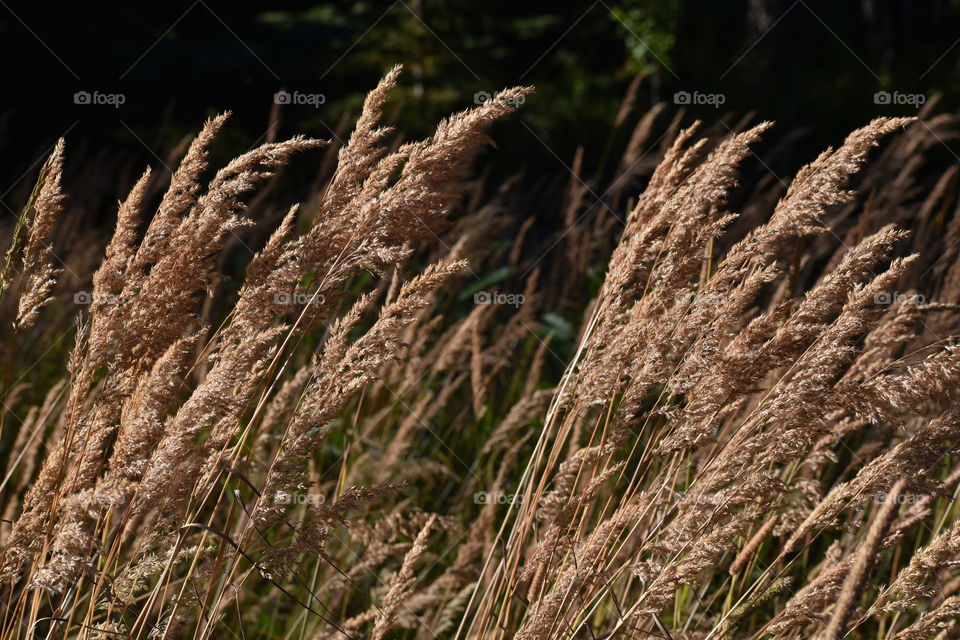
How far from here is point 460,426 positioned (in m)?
3.58

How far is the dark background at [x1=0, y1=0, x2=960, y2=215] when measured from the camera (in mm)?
10078

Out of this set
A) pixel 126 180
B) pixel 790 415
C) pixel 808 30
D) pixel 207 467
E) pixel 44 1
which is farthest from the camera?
Answer: pixel 808 30

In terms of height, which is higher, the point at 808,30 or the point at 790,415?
the point at 808,30

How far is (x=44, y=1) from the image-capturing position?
991 cm

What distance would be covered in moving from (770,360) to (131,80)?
392 inches

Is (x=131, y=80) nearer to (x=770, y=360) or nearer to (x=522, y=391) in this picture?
(x=522, y=391)

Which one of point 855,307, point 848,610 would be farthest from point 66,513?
point 855,307

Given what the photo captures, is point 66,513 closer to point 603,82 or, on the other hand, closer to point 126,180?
point 126,180

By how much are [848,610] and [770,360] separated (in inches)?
25.4

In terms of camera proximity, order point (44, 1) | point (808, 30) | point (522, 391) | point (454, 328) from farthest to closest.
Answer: point (808, 30) → point (44, 1) → point (522, 391) → point (454, 328)

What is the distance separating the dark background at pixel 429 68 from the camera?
33.1ft

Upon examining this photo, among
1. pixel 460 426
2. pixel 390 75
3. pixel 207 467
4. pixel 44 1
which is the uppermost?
pixel 44 1

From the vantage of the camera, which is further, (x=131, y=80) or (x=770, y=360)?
(x=131, y=80)

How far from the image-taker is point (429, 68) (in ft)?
49.0
